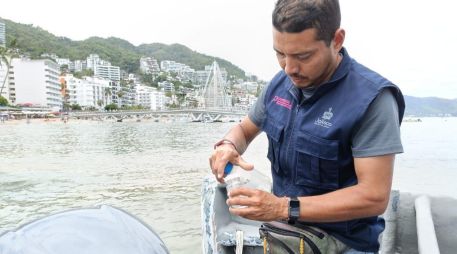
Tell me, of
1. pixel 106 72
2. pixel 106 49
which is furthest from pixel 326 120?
pixel 106 49

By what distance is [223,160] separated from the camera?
1.66 m

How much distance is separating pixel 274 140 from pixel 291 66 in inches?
13.3

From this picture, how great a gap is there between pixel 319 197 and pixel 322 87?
375 millimetres

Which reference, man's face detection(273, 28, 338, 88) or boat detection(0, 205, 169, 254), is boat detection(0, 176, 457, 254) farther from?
man's face detection(273, 28, 338, 88)

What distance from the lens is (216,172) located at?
65.6 inches

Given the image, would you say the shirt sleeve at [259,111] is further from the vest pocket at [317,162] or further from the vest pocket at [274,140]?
the vest pocket at [317,162]

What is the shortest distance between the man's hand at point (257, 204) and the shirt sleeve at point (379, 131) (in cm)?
29

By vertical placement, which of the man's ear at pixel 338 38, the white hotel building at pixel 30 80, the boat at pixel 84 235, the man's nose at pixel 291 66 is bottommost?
the boat at pixel 84 235

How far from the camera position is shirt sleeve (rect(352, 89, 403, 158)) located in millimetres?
1329

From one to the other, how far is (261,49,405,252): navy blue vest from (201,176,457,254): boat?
590 mm

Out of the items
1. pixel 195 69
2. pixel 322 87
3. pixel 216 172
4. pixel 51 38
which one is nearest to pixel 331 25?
pixel 322 87

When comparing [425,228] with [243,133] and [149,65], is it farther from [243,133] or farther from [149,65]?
[149,65]

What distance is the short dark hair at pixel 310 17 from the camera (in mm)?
1334

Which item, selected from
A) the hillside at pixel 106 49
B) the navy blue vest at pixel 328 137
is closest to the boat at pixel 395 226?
the navy blue vest at pixel 328 137
